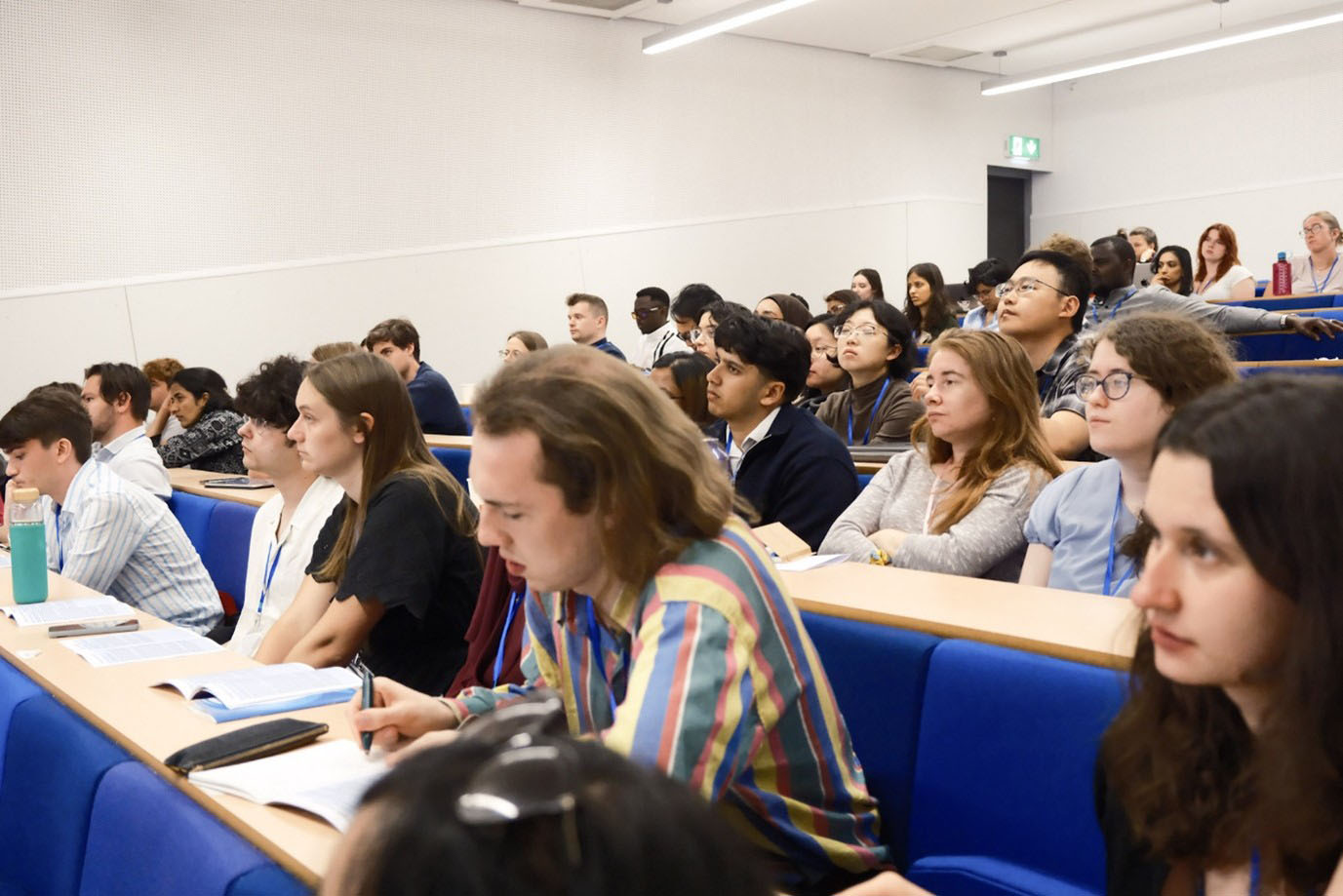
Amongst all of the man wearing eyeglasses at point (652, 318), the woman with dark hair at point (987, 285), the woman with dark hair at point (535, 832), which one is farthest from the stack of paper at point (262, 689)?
the man wearing eyeglasses at point (652, 318)

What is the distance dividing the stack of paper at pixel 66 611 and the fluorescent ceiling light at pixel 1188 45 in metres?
10.1

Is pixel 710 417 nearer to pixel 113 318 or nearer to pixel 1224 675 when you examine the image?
pixel 1224 675

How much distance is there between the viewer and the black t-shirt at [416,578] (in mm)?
2354

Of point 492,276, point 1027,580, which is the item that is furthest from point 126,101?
point 1027,580

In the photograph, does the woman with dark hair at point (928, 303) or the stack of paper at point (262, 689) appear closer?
the stack of paper at point (262, 689)

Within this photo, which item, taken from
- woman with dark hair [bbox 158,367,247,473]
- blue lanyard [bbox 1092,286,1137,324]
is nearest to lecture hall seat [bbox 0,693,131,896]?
woman with dark hair [bbox 158,367,247,473]

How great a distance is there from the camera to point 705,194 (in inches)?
414

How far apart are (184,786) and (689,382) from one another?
271 cm

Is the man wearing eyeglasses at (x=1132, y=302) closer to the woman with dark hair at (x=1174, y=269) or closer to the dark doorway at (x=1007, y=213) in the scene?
the woman with dark hair at (x=1174, y=269)

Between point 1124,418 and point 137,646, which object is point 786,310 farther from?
point 137,646

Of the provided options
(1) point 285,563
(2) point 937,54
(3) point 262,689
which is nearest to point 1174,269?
(2) point 937,54

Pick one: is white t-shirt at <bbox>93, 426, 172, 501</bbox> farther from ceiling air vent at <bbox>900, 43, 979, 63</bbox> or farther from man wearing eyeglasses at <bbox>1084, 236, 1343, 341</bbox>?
ceiling air vent at <bbox>900, 43, 979, 63</bbox>

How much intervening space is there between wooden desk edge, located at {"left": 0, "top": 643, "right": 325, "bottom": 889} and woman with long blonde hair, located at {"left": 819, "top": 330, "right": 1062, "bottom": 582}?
67.2 inches

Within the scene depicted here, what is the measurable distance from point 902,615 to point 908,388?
282 cm
